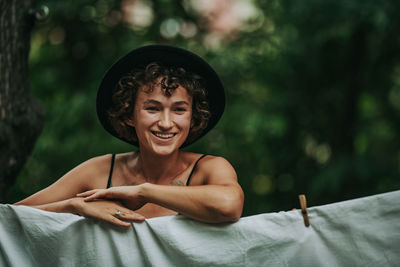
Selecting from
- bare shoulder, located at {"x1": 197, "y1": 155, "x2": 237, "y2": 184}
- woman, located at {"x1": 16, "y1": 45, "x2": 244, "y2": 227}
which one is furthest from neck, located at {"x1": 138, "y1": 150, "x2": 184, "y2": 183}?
bare shoulder, located at {"x1": 197, "y1": 155, "x2": 237, "y2": 184}

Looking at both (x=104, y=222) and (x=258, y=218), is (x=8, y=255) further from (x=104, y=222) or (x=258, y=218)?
(x=258, y=218)

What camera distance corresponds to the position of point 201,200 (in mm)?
1812

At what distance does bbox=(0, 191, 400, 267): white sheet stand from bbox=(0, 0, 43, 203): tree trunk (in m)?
0.95

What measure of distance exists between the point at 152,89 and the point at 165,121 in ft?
0.60

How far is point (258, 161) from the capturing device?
6.20m

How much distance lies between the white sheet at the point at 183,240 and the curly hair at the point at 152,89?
2.38ft

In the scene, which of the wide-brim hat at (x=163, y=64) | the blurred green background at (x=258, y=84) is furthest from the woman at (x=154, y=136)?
the blurred green background at (x=258, y=84)

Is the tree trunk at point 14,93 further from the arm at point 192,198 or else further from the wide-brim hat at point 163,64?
the arm at point 192,198

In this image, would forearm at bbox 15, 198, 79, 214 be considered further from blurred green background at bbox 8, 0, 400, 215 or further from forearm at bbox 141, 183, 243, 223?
blurred green background at bbox 8, 0, 400, 215

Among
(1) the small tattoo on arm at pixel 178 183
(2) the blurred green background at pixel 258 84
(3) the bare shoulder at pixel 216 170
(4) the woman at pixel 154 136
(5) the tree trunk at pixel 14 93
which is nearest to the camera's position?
(4) the woman at pixel 154 136

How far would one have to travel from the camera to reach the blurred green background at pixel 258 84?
5.26 metres

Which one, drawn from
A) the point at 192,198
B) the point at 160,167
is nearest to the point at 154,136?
the point at 160,167

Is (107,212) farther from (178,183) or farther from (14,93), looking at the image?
(14,93)

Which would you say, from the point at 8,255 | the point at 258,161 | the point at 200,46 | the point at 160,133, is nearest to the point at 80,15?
the point at 200,46
